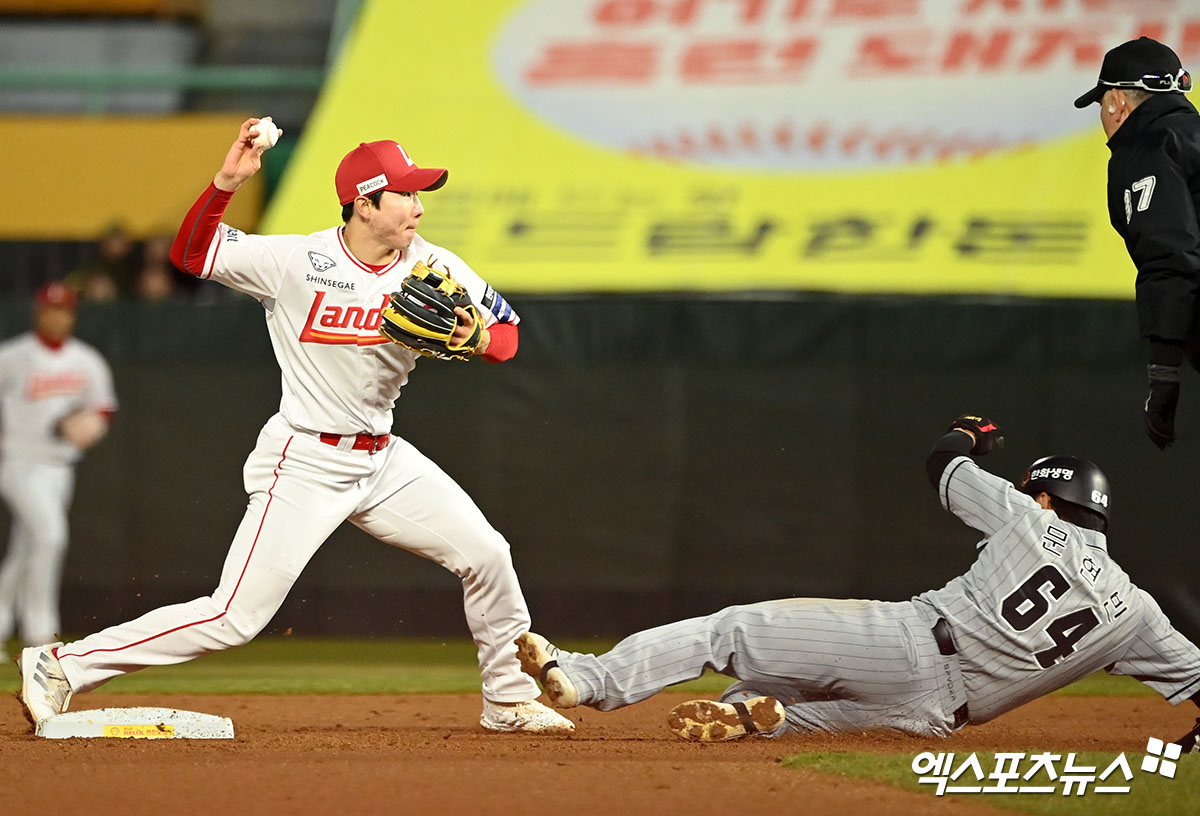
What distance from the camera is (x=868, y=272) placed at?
9094mm

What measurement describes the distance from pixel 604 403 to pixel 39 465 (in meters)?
3.11

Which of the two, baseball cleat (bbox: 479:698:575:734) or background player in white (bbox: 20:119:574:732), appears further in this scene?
baseball cleat (bbox: 479:698:575:734)

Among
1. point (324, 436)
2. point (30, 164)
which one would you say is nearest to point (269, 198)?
point (30, 164)

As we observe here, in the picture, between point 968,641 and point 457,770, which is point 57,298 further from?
point 968,641

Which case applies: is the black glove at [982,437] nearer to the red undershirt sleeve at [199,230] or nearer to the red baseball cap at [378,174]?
the red baseball cap at [378,174]

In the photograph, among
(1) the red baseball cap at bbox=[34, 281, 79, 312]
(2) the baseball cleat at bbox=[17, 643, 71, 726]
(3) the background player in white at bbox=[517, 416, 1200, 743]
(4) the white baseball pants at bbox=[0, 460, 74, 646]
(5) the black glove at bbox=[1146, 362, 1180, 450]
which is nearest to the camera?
A: (5) the black glove at bbox=[1146, 362, 1180, 450]

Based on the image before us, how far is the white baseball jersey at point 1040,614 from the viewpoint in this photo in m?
4.71

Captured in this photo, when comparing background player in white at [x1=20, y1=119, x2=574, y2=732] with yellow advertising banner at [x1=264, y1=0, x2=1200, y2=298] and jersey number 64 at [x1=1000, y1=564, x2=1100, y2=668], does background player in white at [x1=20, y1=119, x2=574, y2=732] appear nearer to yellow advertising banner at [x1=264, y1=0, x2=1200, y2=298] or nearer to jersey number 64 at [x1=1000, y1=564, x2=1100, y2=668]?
jersey number 64 at [x1=1000, y1=564, x2=1100, y2=668]

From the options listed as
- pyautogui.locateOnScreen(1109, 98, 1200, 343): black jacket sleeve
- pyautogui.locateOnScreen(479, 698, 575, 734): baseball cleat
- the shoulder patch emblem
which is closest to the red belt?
the shoulder patch emblem

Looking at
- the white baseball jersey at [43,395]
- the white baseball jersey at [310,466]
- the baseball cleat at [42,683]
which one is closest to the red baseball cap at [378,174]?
the white baseball jersey at [310,466]

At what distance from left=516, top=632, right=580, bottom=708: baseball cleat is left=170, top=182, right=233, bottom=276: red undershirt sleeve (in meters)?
1.57

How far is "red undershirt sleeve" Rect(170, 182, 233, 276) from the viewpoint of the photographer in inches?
188

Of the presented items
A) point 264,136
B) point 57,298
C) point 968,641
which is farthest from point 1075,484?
point 57,298

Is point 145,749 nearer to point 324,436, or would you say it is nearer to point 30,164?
point 324,436
